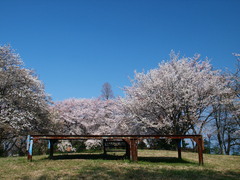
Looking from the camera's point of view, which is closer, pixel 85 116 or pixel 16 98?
pixel 16 98

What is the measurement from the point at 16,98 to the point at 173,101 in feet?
47.1

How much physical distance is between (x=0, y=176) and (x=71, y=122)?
81.1ft

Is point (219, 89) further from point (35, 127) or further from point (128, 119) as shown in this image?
point (35, 127)

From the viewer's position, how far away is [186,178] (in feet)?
24.3

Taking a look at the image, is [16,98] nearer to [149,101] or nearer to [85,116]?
[149,101]

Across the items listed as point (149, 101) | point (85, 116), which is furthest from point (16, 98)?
point (85, 116)

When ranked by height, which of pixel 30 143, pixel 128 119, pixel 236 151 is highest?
pixel 128 119

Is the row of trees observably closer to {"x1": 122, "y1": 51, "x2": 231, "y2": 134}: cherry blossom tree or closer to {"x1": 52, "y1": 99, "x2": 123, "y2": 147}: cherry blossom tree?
{"x1": 122, "y1": 51, "x2": 231, "y2": 134}: cherry blossom tree

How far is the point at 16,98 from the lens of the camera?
1886 cm

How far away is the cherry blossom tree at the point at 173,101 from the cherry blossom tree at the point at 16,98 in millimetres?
8989

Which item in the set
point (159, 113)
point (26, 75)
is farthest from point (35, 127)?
point (159, 113)

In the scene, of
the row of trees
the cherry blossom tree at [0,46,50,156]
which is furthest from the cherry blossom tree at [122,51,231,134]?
the cherry blossom tree at [0,46,50,156]

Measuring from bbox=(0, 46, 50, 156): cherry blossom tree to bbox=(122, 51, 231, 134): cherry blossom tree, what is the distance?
899cm

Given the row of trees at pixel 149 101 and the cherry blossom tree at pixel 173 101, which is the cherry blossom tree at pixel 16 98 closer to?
the row of trees at pixel 149 101
